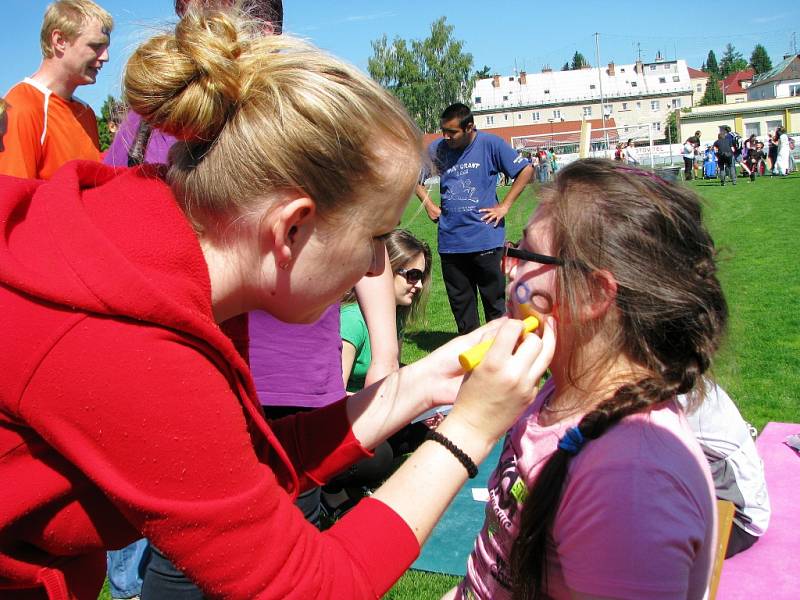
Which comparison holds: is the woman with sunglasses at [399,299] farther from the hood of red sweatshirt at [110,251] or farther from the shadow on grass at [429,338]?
the hood of red sweatshirt at [110,251]

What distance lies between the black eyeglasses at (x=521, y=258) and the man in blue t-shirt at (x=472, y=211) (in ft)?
15.1

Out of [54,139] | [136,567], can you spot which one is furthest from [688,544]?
[54,139]

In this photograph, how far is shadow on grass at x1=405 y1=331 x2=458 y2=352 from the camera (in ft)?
23.4

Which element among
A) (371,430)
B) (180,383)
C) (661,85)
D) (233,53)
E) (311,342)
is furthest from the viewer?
(661,85)

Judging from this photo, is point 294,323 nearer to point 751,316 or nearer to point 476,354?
point 476,354

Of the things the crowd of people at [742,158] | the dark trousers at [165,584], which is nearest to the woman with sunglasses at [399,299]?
the dark trousers at [165,584]

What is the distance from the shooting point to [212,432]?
1136 millimetres

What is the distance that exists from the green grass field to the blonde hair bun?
0.61 m

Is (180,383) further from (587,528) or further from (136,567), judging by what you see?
(136,567)

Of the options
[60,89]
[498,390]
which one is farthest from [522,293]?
[60,89]

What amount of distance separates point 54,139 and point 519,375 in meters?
2.82

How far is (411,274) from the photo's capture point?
15.5ft

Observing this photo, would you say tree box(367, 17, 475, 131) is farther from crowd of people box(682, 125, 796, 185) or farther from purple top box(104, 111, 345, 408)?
purple top box(104, 111, 345, 408)

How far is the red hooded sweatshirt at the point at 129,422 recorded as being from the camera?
1062mm
